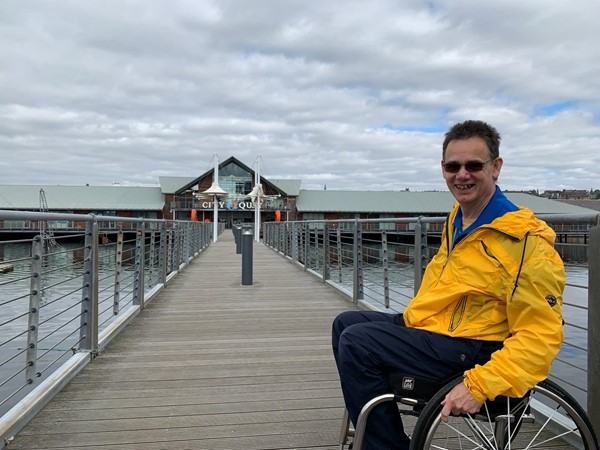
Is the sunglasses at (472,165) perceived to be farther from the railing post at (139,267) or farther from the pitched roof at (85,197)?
the pitched roof at (85,197)

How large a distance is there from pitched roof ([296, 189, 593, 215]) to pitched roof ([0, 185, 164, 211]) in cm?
1598

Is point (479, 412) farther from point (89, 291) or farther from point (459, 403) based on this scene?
point (89, 291)

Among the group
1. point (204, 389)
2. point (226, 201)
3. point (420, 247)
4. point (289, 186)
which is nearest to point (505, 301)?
point (204, 389)

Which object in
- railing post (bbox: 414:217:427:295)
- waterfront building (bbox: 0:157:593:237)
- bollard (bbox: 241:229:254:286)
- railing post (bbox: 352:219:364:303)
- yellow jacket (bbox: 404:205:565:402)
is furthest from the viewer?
waterfront building (bbox: 0:157:593:237)

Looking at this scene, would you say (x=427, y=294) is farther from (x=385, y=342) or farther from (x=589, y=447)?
(x=589, y=447)

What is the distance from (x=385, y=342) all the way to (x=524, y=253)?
0.55m

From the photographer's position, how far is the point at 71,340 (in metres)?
7.93

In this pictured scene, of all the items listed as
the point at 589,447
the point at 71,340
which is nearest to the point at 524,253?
the point at 589,447

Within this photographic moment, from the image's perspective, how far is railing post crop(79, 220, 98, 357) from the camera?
12.6 feet

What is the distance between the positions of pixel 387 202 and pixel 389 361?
56702 mm

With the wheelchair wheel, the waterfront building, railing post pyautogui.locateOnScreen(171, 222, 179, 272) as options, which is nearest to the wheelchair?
the wheelchair wheel

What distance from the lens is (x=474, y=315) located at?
1797 mm

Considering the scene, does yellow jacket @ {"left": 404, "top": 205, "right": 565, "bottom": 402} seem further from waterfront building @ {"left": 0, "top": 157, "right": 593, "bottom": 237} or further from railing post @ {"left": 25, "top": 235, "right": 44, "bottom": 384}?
waterfront building @ {"left": 0, "top": 157, "right": 593, "bottom": 237}

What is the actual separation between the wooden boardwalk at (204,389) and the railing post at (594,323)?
118 cm
